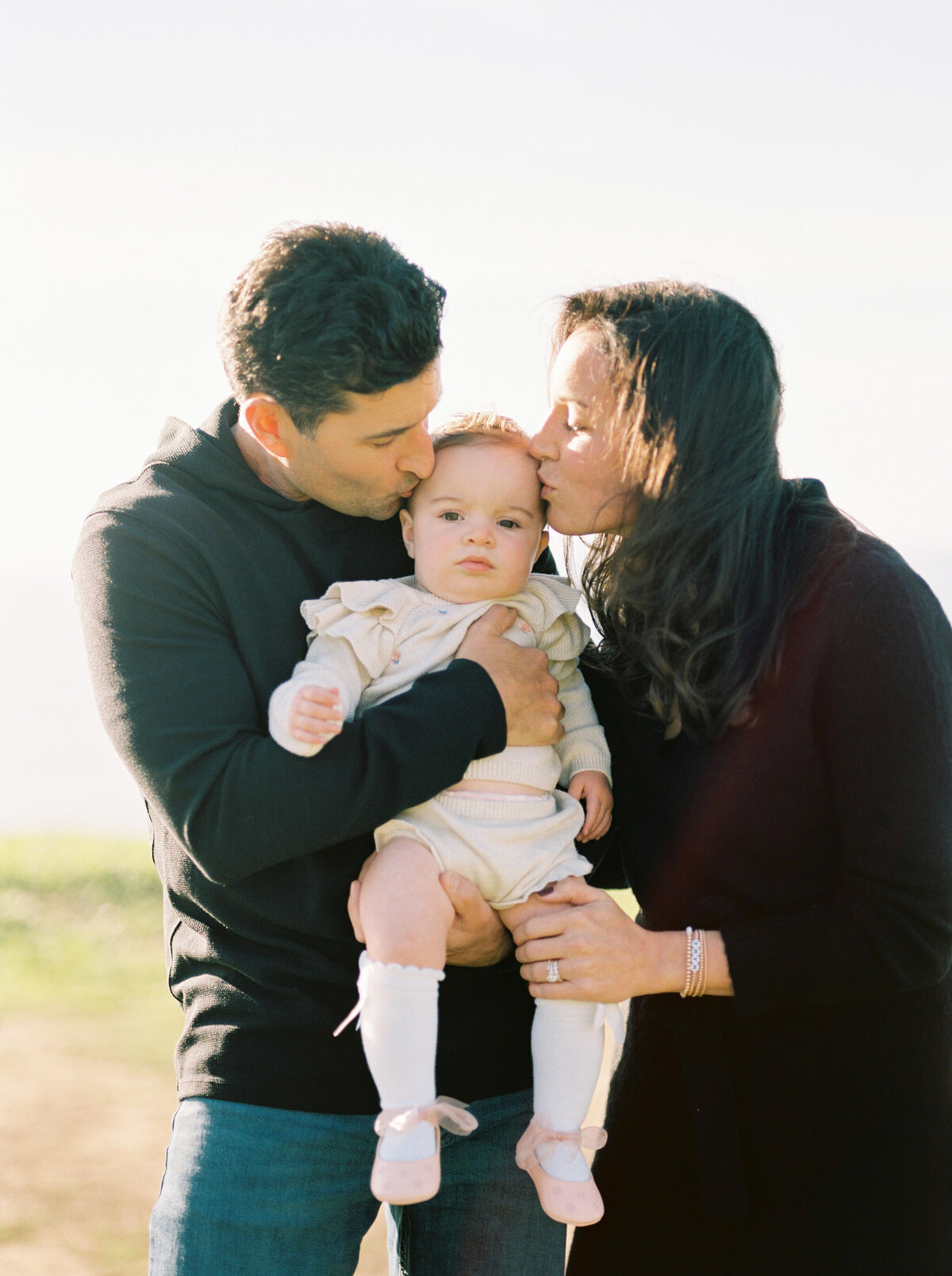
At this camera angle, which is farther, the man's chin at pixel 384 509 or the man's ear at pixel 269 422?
the man's chin at pixel 384 509

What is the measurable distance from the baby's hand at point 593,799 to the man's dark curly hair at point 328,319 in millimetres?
804

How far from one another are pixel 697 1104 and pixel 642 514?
1.04 m

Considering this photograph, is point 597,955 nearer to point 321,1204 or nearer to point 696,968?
point 696,968

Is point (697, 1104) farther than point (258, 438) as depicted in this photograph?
No

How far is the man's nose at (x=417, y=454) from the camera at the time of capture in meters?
2.23

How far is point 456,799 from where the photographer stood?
2090 mm

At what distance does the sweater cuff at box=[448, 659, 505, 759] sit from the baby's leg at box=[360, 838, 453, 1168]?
0.86ft

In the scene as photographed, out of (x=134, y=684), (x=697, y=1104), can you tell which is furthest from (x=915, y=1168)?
(x=134, y=684)

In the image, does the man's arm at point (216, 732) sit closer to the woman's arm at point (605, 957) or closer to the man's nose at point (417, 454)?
the woman's arm at point (605, 957)

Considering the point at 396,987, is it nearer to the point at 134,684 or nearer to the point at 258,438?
the point at 134,684

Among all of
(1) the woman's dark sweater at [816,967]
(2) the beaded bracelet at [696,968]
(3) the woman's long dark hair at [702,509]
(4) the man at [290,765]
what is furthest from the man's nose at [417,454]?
(2) the beaded bracelet at [696,968]

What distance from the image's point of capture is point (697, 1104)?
2.07 meters

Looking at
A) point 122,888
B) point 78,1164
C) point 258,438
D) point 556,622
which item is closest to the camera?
point 258,438

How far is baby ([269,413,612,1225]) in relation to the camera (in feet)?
6.26
